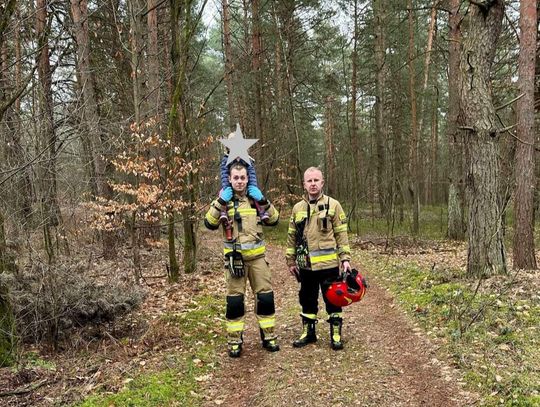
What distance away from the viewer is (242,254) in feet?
17.8

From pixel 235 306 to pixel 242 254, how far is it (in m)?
0.65

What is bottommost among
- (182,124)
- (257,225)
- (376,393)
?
(376,393)

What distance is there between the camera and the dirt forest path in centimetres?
432

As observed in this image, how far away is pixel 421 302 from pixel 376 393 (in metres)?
3.15

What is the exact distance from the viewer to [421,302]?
23.6 ft

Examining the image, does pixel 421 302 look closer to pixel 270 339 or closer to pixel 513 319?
pixel 513 319

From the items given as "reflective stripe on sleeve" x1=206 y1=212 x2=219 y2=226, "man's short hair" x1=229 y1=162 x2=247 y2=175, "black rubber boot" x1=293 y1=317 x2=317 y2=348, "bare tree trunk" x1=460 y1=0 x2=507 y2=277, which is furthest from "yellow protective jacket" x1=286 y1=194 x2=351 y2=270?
"bare tree trunk" x1=460 y1=0 x2=507 y2=277

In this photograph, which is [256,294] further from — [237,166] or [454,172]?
[454,172]

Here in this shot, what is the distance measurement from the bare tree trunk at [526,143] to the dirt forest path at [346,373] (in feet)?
14.2

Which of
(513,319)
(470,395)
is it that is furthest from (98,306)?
(513,319)

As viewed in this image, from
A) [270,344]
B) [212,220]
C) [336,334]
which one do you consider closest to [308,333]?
[336,334]

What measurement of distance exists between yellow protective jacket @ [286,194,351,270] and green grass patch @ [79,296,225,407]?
5.88 ft

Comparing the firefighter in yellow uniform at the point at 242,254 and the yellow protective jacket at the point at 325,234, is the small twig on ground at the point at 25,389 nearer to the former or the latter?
the firefighter in yellow uniform at the point at 242,254

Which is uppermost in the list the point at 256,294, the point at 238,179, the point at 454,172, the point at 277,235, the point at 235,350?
the point at 454,172
